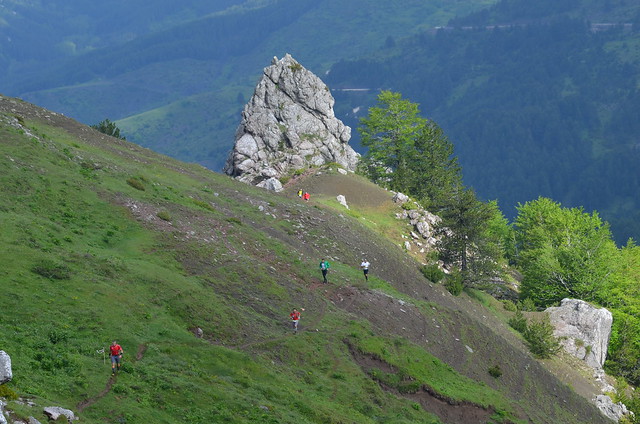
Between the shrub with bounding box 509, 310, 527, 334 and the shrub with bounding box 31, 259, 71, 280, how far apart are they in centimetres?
5557

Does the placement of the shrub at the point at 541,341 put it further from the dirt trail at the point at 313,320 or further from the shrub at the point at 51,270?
the shrub at the point at 51,270

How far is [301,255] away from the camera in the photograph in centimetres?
7138

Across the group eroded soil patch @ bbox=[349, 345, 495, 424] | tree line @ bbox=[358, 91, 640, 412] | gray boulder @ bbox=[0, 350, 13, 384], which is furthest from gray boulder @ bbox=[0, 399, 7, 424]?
tree line @ bbox=[358, 91, 640, 412]

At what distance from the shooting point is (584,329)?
298 feet

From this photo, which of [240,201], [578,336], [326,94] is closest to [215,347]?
[240,201]

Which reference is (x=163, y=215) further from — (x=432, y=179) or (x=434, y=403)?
(x=432, y=179)

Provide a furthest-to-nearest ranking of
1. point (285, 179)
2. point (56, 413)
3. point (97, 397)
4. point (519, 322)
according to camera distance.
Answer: point (285, 179), point (519, 322), point (97, 397), point (56, 413)

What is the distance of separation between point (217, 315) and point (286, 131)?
8126 cm

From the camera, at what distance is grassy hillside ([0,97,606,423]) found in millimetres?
38250

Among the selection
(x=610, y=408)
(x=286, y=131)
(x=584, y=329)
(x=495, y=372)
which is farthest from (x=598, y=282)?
(x=286, y=131)

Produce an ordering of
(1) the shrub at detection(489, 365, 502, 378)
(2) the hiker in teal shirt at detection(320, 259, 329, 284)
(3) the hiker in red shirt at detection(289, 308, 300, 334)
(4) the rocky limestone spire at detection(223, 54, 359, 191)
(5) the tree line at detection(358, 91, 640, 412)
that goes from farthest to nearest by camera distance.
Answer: (4) the rocky limestone spire at detection(223, 54, 359, 191)
(5) the tree line at detection(358, 91, 640, 412)
(1) the shrub at detection(489, 365, 502, 378)
(2) the hiker in teal shirt at detection(320, 259, 329, 284)
(3) the hiker in red shirt at detection(289, 308, 300, 334)

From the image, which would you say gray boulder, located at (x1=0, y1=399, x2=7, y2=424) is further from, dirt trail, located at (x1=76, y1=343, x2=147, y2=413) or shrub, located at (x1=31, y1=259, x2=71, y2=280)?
shrub, located at (x1=31, y1=259, x2=71, y2=280)

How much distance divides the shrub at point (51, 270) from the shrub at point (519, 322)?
55573mm

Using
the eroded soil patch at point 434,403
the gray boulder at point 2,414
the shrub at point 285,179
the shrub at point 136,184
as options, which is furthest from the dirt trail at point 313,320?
the shrub at point 285,179
